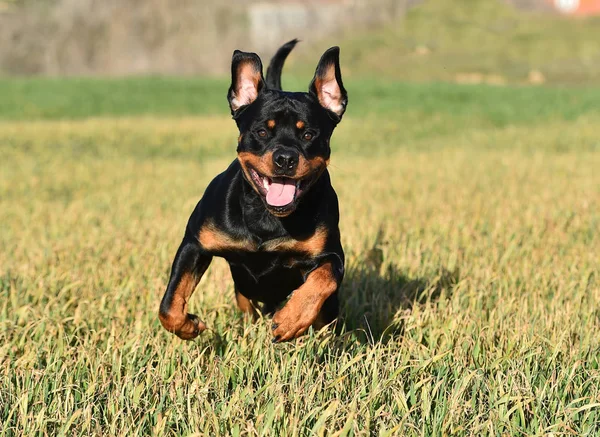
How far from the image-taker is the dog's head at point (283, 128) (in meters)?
3.57

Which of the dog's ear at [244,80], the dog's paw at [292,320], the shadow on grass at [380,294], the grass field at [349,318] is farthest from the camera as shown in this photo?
the shadow on grass at [380,294]

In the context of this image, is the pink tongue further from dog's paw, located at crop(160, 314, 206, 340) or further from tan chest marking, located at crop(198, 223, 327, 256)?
dog's paw, located at crop(160, 314, 206, 340)

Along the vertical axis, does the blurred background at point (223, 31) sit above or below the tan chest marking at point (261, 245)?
above

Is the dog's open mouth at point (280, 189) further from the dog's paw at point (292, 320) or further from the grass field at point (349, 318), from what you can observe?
the grass field at point (349, 318)

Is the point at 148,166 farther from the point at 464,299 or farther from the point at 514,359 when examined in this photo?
the point at 514,359

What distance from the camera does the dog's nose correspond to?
3.51 meters

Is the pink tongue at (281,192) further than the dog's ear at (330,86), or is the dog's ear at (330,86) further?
the dog's ear at (330,86)

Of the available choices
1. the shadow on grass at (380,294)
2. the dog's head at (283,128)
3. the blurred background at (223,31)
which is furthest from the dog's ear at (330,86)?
the blurred background at (223,31)

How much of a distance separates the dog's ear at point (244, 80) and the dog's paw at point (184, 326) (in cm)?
115

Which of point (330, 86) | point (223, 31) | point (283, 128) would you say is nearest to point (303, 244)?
point (283, 128)

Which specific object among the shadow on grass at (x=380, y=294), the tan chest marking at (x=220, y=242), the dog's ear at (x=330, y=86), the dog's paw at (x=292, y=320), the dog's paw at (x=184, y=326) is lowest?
the shadow on grass at (x=380, y=294)

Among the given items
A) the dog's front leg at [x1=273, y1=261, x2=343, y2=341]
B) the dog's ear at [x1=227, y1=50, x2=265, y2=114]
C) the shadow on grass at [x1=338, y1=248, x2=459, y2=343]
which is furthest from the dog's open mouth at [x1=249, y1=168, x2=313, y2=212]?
the shadow on grass at [x1=338, y1=248, x2=459, y2=343]

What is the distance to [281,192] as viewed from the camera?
3.61 meters

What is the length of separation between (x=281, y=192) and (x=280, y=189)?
0.06 feet
